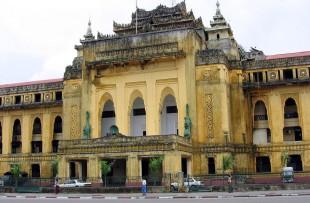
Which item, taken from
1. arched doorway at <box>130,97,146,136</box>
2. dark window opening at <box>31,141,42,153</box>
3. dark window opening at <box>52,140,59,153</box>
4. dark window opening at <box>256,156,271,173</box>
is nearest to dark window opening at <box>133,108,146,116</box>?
arched doorway at <box>130,97,146,136</box>

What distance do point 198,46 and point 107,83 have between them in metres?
10.2

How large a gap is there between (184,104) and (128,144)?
753cm

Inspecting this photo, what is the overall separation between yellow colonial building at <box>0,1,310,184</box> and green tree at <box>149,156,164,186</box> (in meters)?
0.74

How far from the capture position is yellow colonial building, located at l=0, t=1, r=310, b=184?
42469 mm

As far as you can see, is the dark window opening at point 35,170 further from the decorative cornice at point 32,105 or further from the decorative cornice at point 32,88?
the decorative cornice at point 32,88

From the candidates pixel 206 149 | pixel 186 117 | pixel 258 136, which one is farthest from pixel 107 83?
pixel 258 136

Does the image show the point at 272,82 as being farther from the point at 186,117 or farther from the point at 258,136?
the point at 186,117

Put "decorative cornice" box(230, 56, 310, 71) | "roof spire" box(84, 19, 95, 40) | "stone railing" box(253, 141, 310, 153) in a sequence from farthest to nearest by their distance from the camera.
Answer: "roof spire" box(84, 19, 95, 40)
"decorative cornice" box(230, 56, 310, 71)
"stone railing" box(253, 141, 310, 153)

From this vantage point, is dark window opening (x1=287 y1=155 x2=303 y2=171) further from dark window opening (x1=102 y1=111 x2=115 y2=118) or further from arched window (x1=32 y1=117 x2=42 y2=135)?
arched window (x1=32 y1=117 x2=42 y2=135)

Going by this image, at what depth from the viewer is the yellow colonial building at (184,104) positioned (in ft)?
139

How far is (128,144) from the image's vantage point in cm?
3988

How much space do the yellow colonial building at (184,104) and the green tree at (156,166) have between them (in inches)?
29.0

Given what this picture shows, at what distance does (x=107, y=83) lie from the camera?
47.5 m

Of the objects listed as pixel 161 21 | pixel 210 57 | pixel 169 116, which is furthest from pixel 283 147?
pixel 161 21
